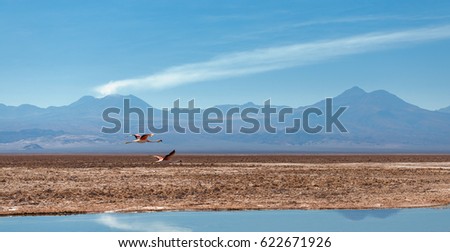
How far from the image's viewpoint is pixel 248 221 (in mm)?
22250

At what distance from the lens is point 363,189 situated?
35.7 meters

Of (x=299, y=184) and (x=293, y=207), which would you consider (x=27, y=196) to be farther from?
(x=299, y=184)

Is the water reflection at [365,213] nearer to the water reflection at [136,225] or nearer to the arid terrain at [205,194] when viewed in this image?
the arid terrain at [205,194]

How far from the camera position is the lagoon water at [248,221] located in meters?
20.5

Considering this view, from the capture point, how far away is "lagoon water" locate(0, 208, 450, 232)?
67.3 ft

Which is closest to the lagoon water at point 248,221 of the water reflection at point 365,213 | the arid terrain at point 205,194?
the water reflection at point 365,213

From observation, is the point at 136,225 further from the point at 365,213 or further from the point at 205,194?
the point at 205,194

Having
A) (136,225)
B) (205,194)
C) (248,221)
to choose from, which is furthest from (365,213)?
(205,194)

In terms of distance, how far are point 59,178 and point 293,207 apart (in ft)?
71.5

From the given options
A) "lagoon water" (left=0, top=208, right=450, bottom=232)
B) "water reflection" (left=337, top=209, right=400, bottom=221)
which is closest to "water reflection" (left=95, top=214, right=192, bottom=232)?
"lagoon water" (left=0, top=208, right=450, bottom=232)

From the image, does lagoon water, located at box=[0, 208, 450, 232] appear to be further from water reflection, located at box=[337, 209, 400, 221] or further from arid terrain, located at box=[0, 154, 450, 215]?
arid terrain, located at box=[0, 154, 450, 215]

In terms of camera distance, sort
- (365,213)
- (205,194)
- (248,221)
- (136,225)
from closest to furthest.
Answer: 1. (136,225)
2. (248,221)
3. (365,213)
4. (205,194)

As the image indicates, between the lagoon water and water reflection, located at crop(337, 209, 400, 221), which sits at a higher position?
the lagoon water

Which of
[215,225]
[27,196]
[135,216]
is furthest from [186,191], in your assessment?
[215,225]
